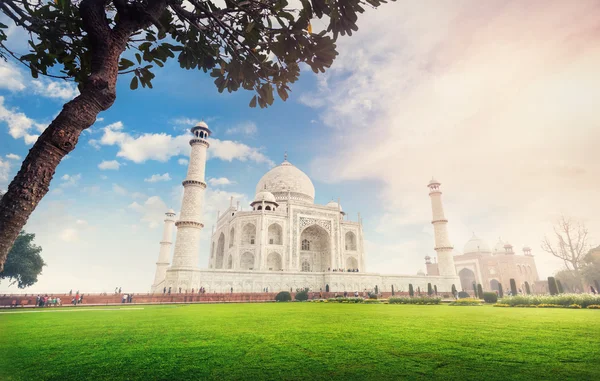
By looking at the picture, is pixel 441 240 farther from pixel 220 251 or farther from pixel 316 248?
pixel 220 251

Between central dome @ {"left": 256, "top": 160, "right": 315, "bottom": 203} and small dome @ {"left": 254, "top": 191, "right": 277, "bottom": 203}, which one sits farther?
central dome @ {"left": 256, "top": 160, "right": 315, "bottom": 203}

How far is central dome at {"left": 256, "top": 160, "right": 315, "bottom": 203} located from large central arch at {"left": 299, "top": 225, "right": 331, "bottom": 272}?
4.27m

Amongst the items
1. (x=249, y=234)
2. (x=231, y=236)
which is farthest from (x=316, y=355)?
(x=231, y=236)

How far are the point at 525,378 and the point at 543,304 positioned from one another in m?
12.1

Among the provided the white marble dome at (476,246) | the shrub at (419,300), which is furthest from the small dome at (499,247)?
the shrub at (419,300)

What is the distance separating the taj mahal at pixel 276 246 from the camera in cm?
2262

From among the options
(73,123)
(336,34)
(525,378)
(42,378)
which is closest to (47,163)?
(73,123)

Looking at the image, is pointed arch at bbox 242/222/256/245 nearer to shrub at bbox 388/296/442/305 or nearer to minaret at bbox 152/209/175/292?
minaret at bbox 152/209/175/292

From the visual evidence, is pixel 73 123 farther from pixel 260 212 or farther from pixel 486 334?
pixel 260 212

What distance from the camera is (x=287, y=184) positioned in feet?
116

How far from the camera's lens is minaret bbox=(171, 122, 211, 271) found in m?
22.0

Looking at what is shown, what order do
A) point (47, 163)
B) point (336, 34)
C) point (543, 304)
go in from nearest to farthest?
point (47, 163)
point (336, 34)
point (543, 304)

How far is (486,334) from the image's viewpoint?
3961 millimetres

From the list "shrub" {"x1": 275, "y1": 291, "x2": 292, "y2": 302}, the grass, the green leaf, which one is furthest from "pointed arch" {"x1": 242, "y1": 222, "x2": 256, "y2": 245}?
the green leaf
